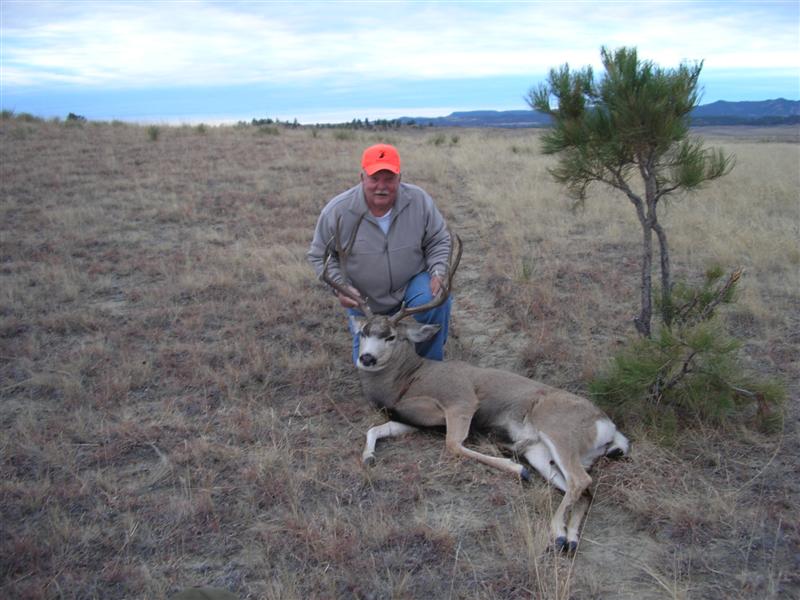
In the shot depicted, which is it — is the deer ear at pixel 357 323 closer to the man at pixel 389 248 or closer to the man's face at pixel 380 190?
the man at pixel 389 248

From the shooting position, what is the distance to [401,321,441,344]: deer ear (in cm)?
536

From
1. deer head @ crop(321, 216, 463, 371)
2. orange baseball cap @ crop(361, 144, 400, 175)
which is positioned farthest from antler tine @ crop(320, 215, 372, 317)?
orange baseball cap @ crop(361, 144, 400, 175)

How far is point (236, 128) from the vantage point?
2591 centimetres

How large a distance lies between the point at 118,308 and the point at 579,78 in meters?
5.03

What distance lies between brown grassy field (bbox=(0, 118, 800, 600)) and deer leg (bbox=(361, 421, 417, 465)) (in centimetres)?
9

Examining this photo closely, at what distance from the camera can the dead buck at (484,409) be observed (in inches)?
165

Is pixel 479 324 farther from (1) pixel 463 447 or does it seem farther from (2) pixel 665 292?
(1) pixel 463 447

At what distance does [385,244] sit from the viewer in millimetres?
5754

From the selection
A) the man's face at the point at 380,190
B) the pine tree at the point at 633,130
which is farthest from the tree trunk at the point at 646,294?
the man's face at the point at 380,190

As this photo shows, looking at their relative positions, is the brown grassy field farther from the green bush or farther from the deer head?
the deer head

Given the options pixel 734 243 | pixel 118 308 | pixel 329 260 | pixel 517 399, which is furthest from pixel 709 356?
pixel 118 308

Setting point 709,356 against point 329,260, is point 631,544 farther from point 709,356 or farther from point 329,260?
point 329,260

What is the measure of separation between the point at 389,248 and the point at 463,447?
1.90m

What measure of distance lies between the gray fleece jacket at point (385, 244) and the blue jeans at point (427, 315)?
105 mm
